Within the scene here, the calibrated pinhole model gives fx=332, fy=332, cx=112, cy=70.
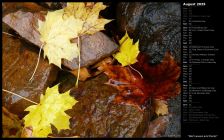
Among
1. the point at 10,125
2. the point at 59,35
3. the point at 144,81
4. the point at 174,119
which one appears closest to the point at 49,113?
the point at 10,125

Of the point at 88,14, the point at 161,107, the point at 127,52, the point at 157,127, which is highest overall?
the point at 88,14

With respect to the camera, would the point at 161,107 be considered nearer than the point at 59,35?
No

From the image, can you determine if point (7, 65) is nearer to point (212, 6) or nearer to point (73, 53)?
point (73, 53)

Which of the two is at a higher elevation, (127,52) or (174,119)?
(127,52)

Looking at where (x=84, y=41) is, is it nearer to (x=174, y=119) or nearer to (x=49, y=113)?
(x=49, y=113)

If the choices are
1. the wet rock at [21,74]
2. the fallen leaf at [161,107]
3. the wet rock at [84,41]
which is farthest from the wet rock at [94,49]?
the fallen leaf at [161,107]

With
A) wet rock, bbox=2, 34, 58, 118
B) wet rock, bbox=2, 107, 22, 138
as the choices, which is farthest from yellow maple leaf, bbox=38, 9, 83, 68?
wet rock, bbox=2, 107, 22, 138

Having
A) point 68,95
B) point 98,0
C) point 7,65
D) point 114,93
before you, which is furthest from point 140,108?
point 7,65
